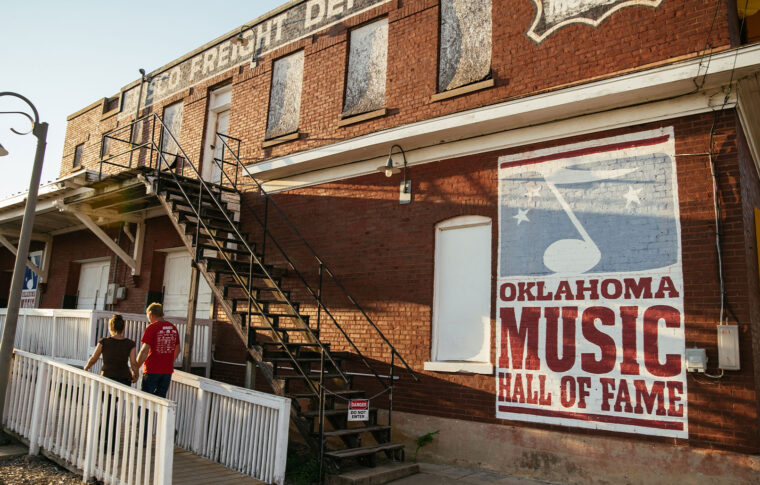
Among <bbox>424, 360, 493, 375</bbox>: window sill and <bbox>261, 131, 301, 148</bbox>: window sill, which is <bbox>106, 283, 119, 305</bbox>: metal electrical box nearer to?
<bbox>261, 131, 301, 148</bbox>: window sill

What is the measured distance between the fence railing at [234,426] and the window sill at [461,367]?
269 centimetres

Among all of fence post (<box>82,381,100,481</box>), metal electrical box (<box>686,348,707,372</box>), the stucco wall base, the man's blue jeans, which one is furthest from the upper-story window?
metal electrical box (<box>686,348,707,372</box>)

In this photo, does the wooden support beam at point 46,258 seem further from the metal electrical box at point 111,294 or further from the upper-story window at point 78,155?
the metal electrical box at point 111,294

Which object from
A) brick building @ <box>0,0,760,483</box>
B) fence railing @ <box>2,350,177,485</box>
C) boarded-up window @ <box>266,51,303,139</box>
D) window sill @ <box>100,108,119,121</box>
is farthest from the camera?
window sill @ <box>100,108,119,121</box>

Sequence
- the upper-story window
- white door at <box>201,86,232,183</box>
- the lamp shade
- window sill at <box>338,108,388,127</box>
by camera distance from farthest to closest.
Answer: the upper-story window, white door at <box>201,86,232,183</box>, window sill at <box>338,108,388,127</box>, the lamp shade

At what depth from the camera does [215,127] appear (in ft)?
45.0

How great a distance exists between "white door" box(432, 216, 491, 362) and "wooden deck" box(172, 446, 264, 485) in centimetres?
333

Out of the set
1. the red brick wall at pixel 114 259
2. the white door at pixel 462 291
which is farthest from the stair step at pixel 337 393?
the red brick wall at pixel 114 259

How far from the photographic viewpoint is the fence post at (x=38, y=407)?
23.6ft

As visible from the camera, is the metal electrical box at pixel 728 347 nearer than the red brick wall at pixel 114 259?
Yes

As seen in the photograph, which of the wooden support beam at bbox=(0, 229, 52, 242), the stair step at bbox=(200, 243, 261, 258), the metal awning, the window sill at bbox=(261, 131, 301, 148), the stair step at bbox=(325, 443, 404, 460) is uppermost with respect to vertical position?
the window sill at bbox=(261, 131, 301, 148)

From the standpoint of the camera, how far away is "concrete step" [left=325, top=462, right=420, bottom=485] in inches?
253

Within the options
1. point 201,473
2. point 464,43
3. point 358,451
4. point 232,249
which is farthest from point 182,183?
point 358,451

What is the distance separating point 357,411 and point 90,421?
3.03 m
